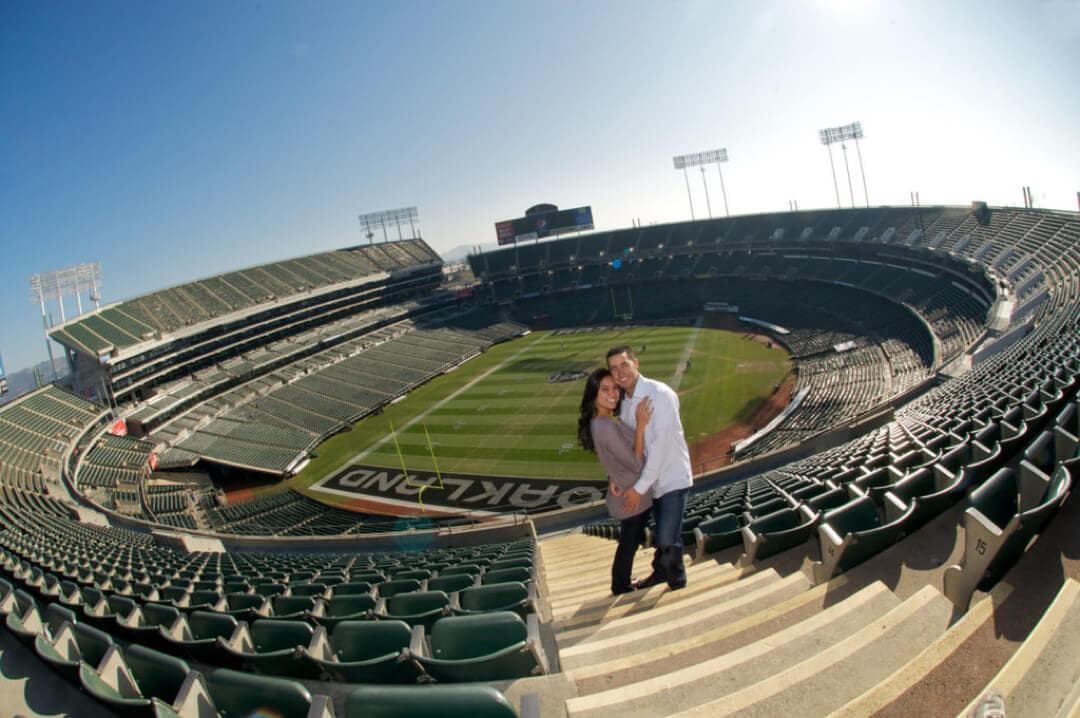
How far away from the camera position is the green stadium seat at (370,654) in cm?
387

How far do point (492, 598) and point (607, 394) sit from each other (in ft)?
7.32

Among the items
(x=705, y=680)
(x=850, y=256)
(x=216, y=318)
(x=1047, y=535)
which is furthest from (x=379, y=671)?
(x=850, y=256)

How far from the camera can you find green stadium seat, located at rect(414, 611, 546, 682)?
11.7 feet

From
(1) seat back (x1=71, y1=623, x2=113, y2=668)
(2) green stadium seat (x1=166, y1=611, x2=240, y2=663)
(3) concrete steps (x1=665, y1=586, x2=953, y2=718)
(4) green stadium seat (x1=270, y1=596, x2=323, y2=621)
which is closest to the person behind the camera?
(3) concrete steps (x1=665, y1=586, x2=953, y2=718)

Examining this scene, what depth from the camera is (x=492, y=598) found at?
5324mm

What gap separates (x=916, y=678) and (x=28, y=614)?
808 centimetres

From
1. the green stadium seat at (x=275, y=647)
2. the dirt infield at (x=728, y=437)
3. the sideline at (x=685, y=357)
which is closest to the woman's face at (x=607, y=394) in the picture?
the green stadium seat at (x=275, y=647)

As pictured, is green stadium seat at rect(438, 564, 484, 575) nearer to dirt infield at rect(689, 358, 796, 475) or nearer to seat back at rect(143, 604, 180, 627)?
seat back at rect(143, 604, 180, 627)

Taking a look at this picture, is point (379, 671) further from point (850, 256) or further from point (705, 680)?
point (850, 256)

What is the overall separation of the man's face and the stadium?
2.13m

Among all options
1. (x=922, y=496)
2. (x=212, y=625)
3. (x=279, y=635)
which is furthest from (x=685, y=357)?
(x=279, y=635)

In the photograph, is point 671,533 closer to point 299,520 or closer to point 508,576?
point 508,576

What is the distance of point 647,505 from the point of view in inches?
234

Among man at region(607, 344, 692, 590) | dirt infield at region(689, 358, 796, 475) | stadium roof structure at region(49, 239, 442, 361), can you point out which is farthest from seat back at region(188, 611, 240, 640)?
stadium roof structure at region(49, 239, 442, 361)
